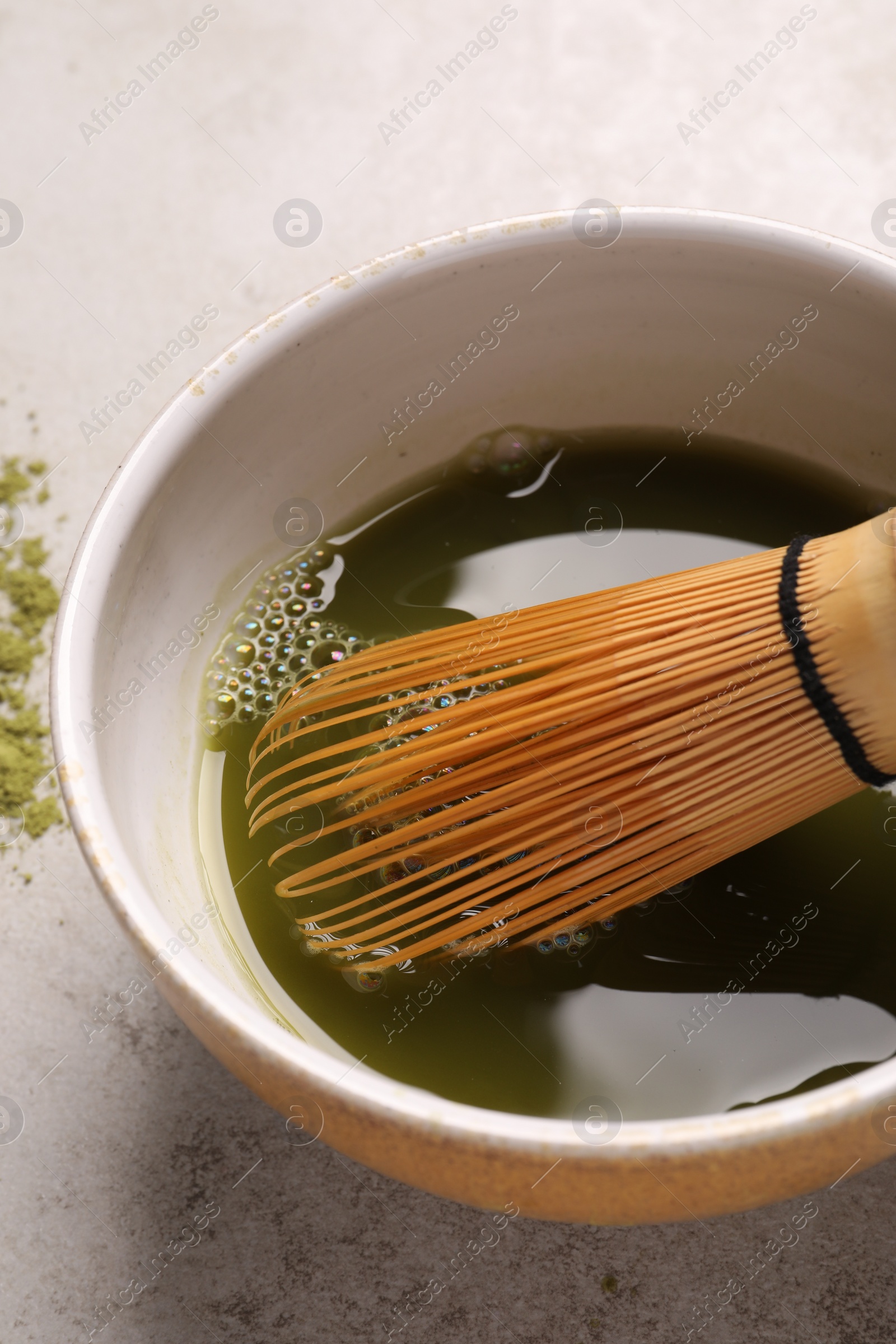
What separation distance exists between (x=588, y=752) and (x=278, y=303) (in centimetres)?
59

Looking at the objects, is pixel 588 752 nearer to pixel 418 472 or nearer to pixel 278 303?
pixel 418 472

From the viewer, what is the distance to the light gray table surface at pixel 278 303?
653 mm

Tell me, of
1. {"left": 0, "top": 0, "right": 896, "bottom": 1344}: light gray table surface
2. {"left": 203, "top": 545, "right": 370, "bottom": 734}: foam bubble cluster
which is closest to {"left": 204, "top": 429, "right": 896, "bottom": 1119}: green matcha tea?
{"left": 203, "top": 545, "right": 370, "bottom": 734}: foam bubble cluster

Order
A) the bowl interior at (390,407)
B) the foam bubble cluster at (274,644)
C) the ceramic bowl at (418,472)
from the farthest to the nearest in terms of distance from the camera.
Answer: the foam bubble cluster at (274,644) < the bowl interior at (390,407) < the ceramic bowl at (418,472)

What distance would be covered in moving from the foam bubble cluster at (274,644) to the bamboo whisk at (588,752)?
3 cm

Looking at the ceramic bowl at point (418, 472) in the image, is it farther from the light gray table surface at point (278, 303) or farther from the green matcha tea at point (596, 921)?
the light gray table surface at point (278, 303)

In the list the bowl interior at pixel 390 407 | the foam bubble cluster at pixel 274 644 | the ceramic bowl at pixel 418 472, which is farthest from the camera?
the foam bubble cluster at pixel 274 644

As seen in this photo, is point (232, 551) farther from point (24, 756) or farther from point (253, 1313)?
point (253, 1313)

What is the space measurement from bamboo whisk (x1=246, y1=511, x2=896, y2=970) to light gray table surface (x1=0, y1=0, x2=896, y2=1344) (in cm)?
17

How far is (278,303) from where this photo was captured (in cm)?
102

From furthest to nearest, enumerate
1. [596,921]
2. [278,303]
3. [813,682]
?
1. [278,303]
2. [596,921]
3. [813,682]

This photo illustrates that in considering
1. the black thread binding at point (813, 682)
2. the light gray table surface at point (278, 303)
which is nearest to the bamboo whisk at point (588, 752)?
the black thread binding at point (813, 682)

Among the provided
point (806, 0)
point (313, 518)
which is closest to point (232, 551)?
point (313, 518)

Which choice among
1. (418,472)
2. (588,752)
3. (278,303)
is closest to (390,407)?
(418,472)
